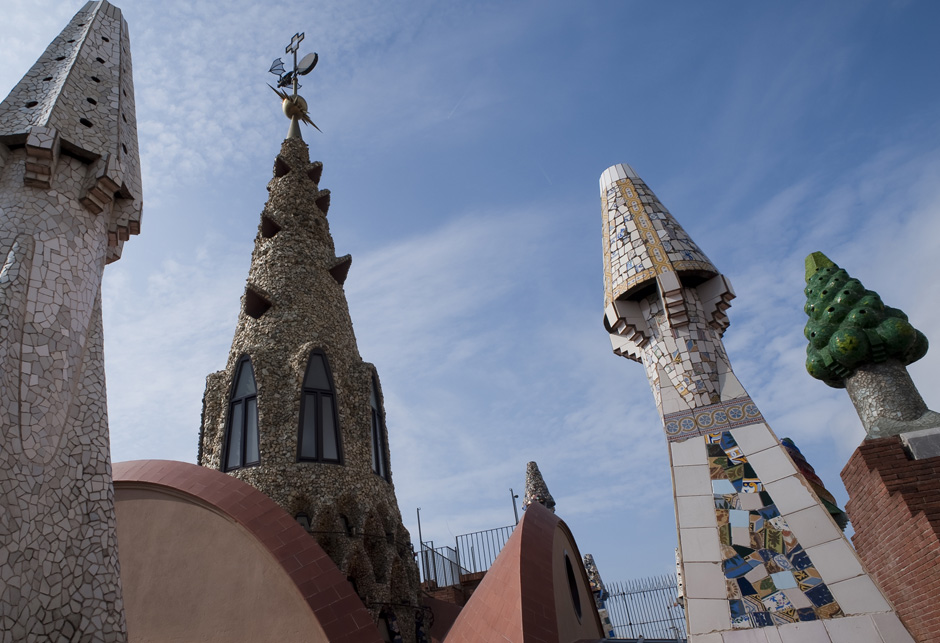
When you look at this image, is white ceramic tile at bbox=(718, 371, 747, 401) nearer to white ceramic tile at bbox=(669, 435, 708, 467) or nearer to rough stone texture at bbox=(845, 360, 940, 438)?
A: white ceramic tile at bbox=(669, 435, 708, 467)

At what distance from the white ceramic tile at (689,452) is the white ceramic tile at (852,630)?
142 centimetres

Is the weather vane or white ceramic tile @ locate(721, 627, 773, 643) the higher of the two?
the weather vane

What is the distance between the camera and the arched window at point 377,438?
10961 mm

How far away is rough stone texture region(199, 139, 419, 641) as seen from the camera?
9461 millimetres

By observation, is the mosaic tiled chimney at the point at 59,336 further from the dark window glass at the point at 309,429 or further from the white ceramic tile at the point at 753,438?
the dark window glass at the point at 309,429

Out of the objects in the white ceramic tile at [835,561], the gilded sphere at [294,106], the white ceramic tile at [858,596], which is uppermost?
the gilded sphere at [294,106]

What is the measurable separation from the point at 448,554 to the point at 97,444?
9763 mm

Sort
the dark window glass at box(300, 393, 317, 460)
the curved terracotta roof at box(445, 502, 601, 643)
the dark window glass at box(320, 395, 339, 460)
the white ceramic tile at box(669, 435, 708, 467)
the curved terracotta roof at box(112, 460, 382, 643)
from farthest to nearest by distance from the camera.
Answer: the dark window glass at box(320, 395, 339, 460) < the dark window glass at box(300, 393, 317, 460) < the curved terracotta roof at box(112, 460, 382, 643) < the curved terracotta roof at box(445, 502, 601, 643) < the white ceramic tile at box(669, 435, 708, 467)

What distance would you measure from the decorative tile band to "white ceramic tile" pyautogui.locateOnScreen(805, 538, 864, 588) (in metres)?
1.11

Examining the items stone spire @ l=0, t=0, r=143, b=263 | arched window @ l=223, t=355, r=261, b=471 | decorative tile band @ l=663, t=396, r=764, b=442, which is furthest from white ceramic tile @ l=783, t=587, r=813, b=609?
→ arched window @ l=223, t=355, r=261, b=471

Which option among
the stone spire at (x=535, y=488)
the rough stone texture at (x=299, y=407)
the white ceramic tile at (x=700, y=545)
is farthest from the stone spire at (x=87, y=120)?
the stone spire at (x=535, y=488)

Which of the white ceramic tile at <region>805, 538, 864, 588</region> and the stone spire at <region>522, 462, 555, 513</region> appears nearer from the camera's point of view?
the white ceramic tile at <region>805, 538, 864, 588</region>

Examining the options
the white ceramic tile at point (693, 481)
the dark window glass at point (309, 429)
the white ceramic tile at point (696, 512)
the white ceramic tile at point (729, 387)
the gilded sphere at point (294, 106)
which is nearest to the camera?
the white ceramic tile at point (696, 512)

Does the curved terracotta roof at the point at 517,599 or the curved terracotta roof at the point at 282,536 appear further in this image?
the curved terracotta roof at the point at 282,536
